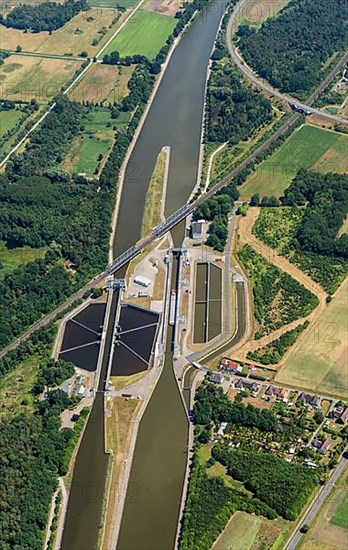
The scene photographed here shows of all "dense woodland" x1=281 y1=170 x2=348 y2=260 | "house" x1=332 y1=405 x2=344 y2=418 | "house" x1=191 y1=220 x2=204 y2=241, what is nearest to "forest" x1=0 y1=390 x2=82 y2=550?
"house" x1=332 y1=405 x2=344 y2=418

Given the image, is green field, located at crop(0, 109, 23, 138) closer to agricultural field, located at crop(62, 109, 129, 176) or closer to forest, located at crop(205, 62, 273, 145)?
agricultural field, located at crop(62, 109, 129, 176)

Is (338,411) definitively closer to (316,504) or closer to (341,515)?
(316,504)

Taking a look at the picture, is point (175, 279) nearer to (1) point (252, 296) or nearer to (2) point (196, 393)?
(1) point (252, 296)

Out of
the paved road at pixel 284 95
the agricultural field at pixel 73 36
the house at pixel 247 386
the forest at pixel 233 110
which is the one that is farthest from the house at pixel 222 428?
the agricultural field at pixel 73 36

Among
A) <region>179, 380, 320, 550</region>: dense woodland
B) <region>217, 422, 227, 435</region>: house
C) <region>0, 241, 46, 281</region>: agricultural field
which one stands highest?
<region>0, 241, 46, 281</region>: agricultural field

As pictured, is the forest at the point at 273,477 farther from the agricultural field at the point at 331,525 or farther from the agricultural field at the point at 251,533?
the agricultural field at the point at 331,525

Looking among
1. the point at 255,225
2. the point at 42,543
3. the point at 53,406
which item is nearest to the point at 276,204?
the point at 255,225
